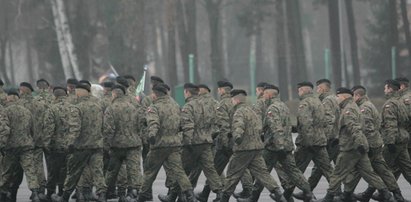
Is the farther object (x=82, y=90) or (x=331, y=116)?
(x=331, y=116)

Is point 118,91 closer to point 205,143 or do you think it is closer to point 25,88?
point 205,143

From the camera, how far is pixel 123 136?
20500 mm

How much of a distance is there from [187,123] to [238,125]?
1.12 m

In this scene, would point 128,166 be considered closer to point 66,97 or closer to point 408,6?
point 66,97

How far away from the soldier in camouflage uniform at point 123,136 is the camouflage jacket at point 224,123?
1.26 meters

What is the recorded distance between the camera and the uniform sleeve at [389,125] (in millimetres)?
20047

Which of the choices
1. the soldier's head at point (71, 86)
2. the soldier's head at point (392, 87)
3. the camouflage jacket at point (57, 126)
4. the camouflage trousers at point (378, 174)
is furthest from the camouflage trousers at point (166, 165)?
the soldier's head at point (392, 87)

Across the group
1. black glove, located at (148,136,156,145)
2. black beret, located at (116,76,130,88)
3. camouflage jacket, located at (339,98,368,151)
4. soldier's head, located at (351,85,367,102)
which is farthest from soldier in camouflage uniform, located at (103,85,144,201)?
soldier's head, located at (351,85,367,102)

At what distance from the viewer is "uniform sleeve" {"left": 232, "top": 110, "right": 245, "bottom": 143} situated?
19.2 meters

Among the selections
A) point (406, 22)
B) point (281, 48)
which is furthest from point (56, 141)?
point (281, 48)

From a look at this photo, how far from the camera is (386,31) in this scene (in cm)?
5131

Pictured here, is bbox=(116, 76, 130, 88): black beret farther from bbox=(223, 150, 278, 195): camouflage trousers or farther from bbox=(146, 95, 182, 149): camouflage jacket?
bbox=(223, 150, 278, 195): camouflage trousers

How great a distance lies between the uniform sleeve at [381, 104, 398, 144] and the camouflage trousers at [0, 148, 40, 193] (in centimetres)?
535

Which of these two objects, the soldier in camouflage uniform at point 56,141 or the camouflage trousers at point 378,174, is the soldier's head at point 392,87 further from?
the soldier in camouflage uniform at point 56,141
